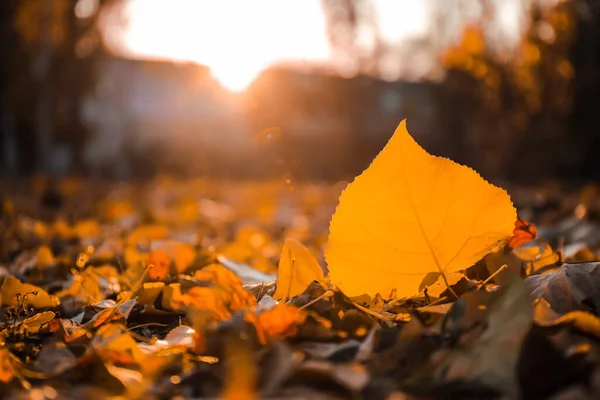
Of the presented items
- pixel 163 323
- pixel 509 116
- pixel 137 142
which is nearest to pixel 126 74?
pixel 137 142

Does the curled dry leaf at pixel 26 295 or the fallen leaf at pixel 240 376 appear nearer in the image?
the fallen leaf at pixel 240 376

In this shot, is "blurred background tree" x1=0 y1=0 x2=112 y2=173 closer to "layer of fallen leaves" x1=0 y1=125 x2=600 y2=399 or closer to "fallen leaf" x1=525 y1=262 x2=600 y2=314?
"layer of fallen leaves" x1=0 y1=125 x2=600 y2=399

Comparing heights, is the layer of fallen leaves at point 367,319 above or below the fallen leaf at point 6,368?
above

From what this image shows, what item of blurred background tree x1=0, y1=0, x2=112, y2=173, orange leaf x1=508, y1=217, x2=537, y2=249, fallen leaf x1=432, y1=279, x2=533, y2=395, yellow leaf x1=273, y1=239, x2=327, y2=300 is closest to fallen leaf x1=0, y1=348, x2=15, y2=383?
yellow leaf x1=273, y1=239, x2=327, y2=300

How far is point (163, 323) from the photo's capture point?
1240mm

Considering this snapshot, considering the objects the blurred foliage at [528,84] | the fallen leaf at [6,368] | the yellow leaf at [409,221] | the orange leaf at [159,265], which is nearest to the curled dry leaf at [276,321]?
the yellow leaf at [409,221]

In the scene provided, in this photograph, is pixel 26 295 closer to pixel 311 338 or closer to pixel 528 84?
pixel 311 338

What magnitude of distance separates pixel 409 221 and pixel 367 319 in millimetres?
169

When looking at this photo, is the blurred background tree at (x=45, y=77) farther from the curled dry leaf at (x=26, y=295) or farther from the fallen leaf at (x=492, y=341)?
the fallen leaf at (x=492, y=341)

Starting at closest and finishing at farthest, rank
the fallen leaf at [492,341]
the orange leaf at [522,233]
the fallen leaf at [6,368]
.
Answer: the fallen leaf at [492,341]
the fallen leaf at [6,368]
the orange leaf at [522,233]

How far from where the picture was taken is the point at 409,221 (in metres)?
1.04

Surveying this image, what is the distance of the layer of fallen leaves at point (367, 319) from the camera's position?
0.80 m

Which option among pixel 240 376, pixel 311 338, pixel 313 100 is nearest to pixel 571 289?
pixel 311 338

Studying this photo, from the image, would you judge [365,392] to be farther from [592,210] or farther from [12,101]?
[12,101]
